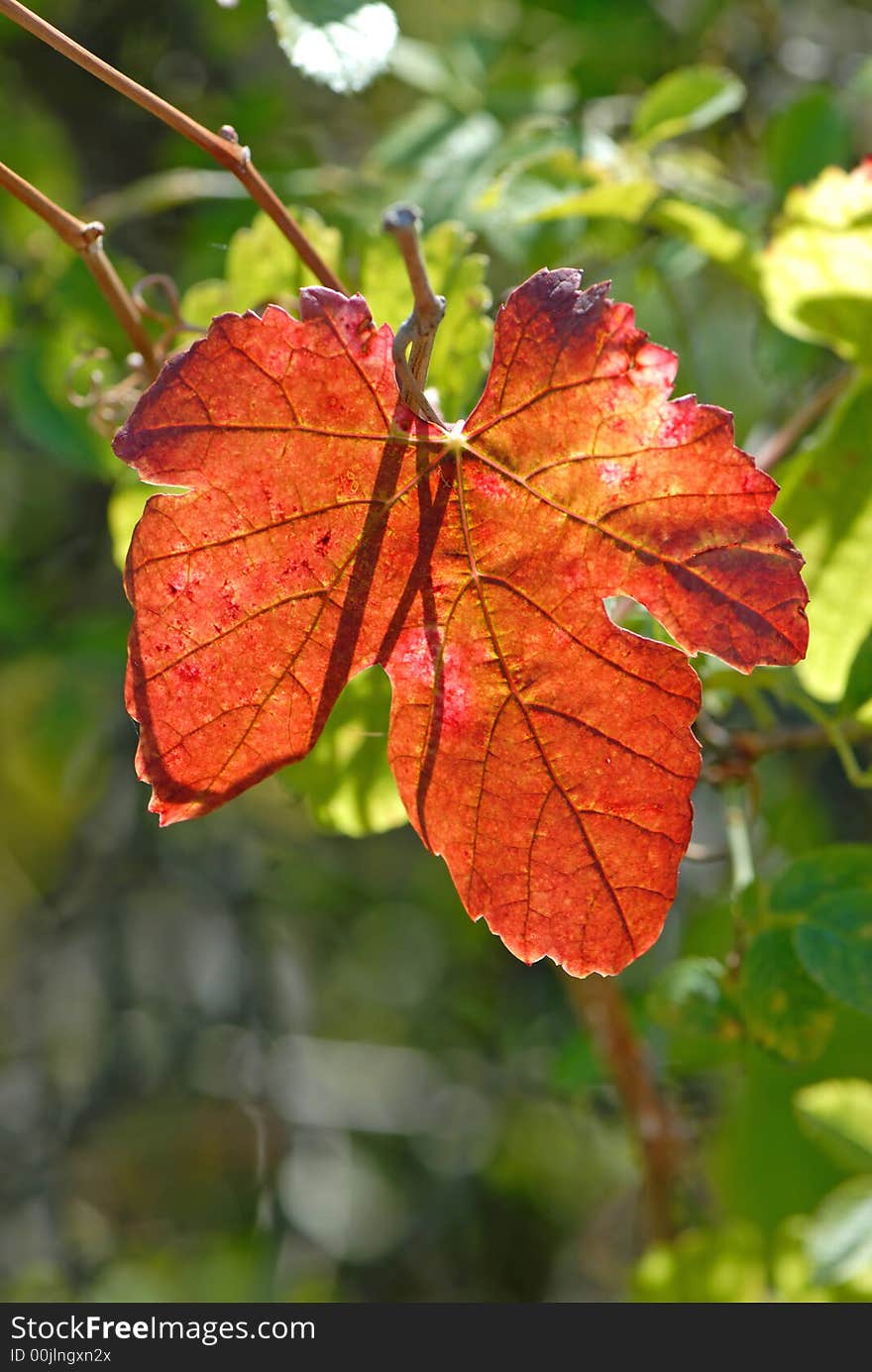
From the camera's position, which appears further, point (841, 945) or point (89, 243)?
point (841, 945)

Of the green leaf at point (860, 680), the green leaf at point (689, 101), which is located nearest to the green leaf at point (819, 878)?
the green leaf at point (860, 680)

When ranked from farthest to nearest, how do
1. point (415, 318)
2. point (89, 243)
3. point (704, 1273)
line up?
point (704, 1273) → point (89, 243) → point (415, 318)

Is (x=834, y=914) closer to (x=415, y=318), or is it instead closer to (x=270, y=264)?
(x=415, y=318)

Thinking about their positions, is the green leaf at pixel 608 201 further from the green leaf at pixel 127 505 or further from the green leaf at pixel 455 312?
the green leaf at pixel 127 505

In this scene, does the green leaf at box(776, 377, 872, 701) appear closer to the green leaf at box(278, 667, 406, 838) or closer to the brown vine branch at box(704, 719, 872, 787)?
the brown vine branch at box(704, 719, 872, 787)

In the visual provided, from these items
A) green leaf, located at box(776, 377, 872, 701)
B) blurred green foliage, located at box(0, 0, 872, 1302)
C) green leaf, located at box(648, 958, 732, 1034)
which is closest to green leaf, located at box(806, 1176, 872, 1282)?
blurred green foliage, located at box(0, 0, 872, 1302)

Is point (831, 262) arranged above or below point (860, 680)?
above

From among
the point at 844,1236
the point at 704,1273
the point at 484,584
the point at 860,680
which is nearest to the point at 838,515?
the point at 860,680

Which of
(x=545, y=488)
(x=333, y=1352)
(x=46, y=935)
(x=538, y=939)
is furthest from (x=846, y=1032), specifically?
(x=46, y=935)

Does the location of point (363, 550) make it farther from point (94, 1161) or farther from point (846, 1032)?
point (94, 1161)
